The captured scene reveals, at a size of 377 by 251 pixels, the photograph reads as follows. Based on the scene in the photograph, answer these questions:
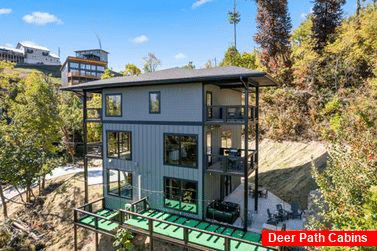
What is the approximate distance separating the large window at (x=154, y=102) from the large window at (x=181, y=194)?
3952 mm

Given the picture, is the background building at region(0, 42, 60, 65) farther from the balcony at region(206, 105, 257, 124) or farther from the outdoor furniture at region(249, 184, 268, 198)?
the outdoor furniture at region(249, 184, 268, 198)

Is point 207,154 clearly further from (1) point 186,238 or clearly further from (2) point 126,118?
(2) point 126,118

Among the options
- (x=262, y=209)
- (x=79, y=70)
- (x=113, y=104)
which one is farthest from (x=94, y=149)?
(x=79, y=70)

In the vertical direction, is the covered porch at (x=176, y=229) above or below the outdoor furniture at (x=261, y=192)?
below

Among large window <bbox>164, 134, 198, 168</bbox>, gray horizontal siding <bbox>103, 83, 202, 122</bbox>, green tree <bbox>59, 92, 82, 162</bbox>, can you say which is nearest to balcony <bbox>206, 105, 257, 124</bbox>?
gray horizontal siding <bbox>103, 83, 202, 122</bbox>

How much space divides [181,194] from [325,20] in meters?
22.2

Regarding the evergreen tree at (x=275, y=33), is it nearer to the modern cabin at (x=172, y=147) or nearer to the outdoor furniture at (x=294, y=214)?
the modern cabin at (x=172, y=147)

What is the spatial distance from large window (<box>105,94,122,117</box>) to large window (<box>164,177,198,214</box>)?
5220mm

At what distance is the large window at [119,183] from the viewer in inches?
538

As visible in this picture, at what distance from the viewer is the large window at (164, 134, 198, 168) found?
11.8m

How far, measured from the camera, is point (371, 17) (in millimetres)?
18406

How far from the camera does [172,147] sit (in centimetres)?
1235

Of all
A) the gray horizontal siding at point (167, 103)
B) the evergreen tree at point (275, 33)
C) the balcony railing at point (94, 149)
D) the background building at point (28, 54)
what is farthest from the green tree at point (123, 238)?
the background building at point (28, 54)

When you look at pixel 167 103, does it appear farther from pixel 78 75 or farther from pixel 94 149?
pixel 78 75
